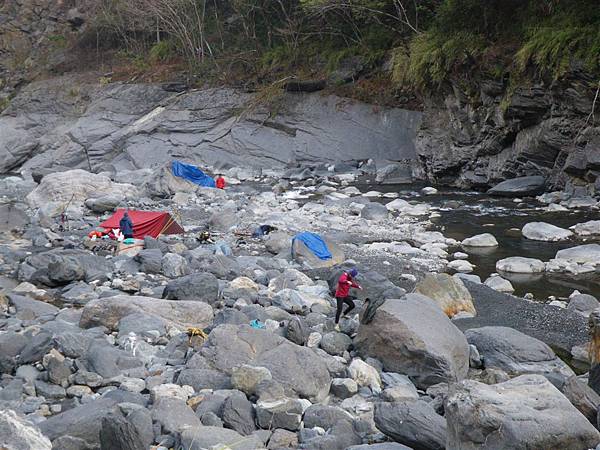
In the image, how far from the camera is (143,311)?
8250 mm

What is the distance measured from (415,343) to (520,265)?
596 cm

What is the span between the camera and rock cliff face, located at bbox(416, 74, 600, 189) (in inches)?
721

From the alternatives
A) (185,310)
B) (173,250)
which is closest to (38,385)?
(185,310)

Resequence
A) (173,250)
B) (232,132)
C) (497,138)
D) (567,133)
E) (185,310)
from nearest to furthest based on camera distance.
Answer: (185,310) → (173,250) → (567,133) → (497,138) → (232,132)

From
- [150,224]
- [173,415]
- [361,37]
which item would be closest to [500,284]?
[173,415]

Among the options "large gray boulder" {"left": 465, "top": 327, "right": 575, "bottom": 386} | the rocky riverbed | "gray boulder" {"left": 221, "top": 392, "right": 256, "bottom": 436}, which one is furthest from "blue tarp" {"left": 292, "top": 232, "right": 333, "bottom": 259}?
"gray boulder" {"left": 221, "top": 392, "right": 256, "bottom": 436}

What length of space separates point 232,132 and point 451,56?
11069 mm

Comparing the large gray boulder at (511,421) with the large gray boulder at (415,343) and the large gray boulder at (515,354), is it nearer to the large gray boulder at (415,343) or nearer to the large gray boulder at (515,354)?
the large gray boulder at (415,343)

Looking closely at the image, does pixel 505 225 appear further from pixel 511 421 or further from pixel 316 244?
pixel 511 421

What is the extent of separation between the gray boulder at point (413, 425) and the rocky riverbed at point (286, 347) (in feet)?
0.04

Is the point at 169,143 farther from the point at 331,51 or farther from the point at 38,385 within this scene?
the point at 38,385

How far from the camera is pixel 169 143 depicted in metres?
29.3

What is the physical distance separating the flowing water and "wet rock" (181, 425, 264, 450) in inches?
280

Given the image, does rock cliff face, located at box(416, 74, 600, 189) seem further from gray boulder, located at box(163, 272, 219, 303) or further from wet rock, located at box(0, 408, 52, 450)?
wet rock, located at box(0, 408, 52, 450)
